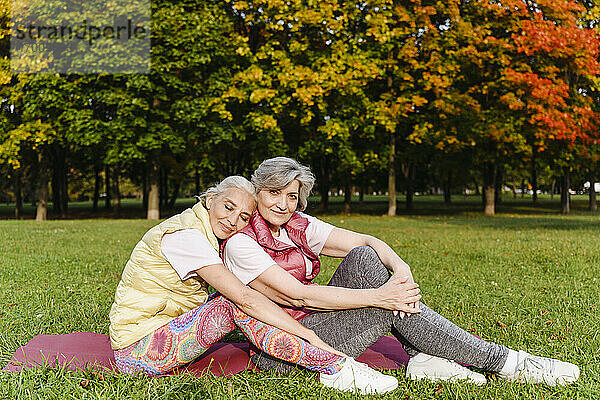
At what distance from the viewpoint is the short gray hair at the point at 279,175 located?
13.0 ft

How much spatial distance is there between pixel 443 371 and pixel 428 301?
129 inches

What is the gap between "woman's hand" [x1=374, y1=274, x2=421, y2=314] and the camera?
142 inches

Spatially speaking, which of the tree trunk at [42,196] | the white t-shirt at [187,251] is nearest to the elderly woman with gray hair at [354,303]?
the white t-shirt at [187,251]

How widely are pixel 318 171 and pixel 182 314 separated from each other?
26674 mm

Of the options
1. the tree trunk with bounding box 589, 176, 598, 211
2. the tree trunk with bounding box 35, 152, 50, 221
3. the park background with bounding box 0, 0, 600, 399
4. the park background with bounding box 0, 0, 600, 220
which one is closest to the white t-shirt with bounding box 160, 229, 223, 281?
the park background with bounding box 0, 0, 600, 399

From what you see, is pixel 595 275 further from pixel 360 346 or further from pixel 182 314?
pixel 182 314

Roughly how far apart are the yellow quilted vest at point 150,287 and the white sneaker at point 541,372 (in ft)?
7.58

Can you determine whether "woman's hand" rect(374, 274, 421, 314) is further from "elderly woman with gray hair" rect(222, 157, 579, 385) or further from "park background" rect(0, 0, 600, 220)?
"park background" rect(0, 0, 600, 220)

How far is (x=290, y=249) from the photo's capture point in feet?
13.4

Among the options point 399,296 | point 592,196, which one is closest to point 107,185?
point 592,196

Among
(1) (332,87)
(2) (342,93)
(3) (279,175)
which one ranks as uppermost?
(1) (332,87)

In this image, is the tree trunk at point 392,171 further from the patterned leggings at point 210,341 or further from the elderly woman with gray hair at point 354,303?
the patterned leggings at point 210,341

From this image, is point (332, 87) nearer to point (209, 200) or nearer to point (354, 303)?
point (209, 200)

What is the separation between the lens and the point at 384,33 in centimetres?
2295
